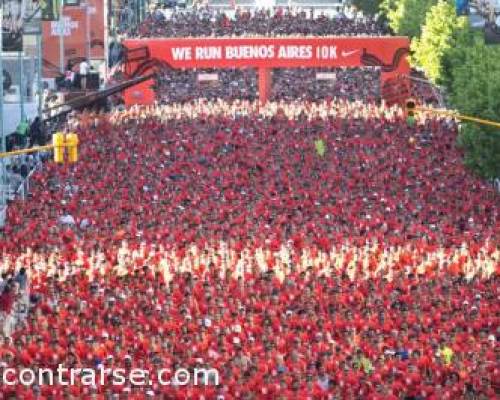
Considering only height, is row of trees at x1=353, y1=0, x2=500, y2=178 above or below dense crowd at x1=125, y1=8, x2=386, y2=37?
above

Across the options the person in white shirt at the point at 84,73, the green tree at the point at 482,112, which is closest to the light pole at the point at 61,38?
the person in white shirt at the point at 84,73

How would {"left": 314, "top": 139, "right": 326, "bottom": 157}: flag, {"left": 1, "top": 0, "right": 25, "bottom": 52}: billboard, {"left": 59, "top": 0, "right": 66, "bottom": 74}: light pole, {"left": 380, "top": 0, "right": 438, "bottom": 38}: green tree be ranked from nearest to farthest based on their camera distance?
{"left": 314, "top": 139, "right": 326, "bottom": 157}: flag < {"left": 1, "top": 0, "right": 25, "bottom": 52}: billboard < {"left": 59, "top": 0, "right": 66, "bottom": 74}: light pole < {"left": 380, "top": 0, "right": 438, "bottom": 38}: green tree

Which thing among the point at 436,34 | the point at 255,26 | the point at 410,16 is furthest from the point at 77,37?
the point at 255,26

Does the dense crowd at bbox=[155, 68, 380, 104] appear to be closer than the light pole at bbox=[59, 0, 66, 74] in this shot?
No

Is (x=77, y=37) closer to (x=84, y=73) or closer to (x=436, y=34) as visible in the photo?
(x=84, y=73)

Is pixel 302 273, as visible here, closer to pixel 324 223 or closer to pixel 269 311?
pixel 269 311

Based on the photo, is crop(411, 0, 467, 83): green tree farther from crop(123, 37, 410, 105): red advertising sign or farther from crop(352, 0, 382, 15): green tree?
crop(352, 0, 382, 15): green tree

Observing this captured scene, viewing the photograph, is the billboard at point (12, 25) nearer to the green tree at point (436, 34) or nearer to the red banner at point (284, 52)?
the red banner at point (284, 52)

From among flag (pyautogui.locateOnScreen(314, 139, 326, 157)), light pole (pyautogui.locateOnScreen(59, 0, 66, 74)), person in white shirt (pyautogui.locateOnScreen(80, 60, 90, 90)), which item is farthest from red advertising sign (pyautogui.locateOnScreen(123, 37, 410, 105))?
flag (pyautogui.locateOnScreen(314, 139, 326, 157))

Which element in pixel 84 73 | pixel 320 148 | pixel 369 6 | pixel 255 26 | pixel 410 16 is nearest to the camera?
pixel 320 148
